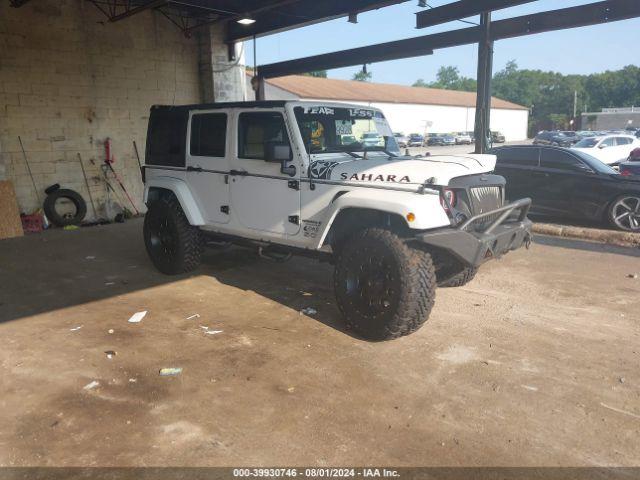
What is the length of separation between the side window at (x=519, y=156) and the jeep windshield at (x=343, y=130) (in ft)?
15.3

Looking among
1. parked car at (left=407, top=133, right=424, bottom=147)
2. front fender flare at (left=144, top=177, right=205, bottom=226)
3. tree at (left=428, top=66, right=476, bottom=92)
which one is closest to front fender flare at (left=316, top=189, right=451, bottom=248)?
front fender flare at (left=144, top=177, right=205, bottom=226)

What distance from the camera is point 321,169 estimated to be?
186 inches

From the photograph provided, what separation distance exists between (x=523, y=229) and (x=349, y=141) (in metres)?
1.93

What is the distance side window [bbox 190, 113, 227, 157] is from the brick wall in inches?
230

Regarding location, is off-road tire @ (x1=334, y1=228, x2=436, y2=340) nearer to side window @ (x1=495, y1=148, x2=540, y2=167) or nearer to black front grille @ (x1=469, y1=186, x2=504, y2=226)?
black front grille @ (x1=469, y1=186, x2=504, y2=226)

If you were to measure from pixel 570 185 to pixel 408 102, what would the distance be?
4677cm

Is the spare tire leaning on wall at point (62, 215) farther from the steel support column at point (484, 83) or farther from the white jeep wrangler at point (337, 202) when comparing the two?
the steel support column at point (484, 83)

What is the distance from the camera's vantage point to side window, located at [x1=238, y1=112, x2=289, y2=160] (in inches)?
198

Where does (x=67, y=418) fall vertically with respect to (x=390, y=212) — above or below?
below

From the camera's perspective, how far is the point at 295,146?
4.89 metres

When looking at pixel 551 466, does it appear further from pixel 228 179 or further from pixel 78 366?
pixel 228 179

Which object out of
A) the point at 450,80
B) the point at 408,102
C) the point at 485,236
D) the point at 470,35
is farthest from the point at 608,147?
the point at 450,80

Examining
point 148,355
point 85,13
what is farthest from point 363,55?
point 148,355

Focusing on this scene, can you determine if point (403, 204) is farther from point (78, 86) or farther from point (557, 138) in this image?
point (557, 138)
